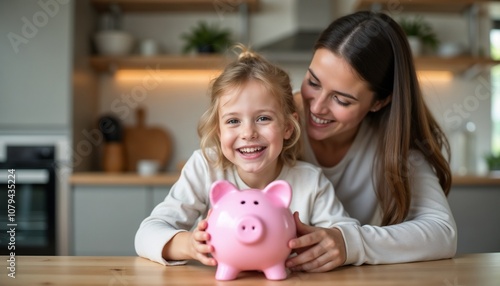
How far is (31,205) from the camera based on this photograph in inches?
112

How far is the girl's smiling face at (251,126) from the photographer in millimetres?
1110

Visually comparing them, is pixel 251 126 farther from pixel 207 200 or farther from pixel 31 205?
pixel 31 205

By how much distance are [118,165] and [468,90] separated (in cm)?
232

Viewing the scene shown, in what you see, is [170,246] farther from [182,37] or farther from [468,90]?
[468,90]

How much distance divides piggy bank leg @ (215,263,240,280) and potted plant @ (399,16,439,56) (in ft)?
8.72

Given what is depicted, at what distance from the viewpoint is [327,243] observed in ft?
3.19

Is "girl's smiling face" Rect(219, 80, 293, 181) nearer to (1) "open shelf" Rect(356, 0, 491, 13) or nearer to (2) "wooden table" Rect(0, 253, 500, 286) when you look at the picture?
(2) "wooden table" Rect(0, 253, 500, 286)

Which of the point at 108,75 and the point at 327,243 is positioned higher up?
the point at 108,75

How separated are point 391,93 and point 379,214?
0.35m

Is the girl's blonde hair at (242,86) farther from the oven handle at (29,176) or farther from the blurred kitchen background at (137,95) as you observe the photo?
the oven handle at (29,176)

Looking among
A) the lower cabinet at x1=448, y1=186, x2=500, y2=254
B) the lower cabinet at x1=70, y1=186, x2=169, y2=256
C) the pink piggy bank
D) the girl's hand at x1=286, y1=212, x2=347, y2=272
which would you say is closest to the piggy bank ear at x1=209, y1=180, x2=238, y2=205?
the pink piggy bank

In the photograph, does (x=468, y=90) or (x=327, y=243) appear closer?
(x=327, y=243)

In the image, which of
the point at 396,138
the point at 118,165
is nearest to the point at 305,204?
the point at 396,138

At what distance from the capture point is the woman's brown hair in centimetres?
133
